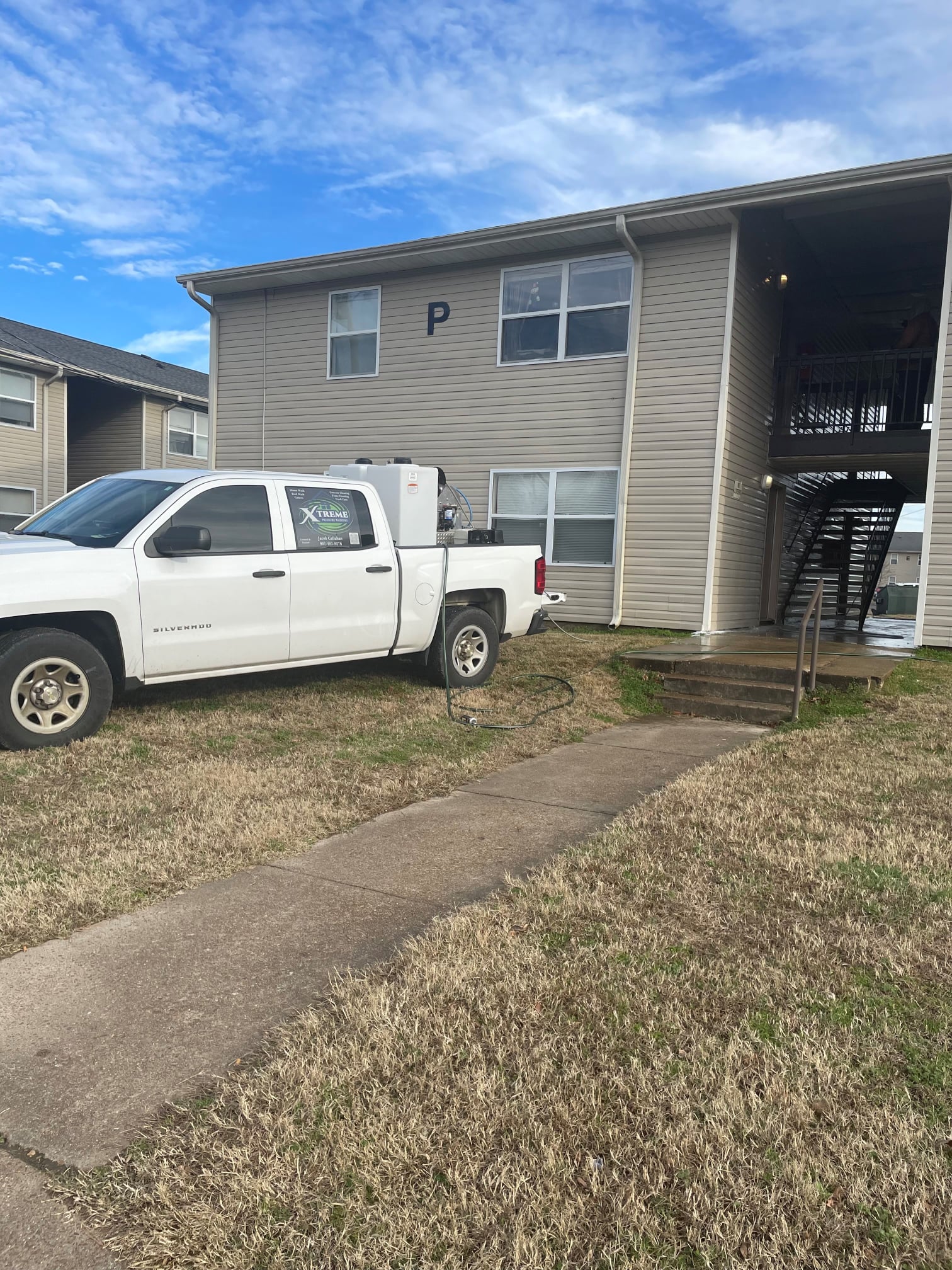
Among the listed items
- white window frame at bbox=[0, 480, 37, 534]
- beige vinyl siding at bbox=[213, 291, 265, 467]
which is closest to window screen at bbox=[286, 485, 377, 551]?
beige vinyl siding at bbox=[213, 291, 265, 467]

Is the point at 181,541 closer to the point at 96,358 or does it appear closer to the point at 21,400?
the point at 21,400

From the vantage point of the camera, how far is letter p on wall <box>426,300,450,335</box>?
14102 millimetres

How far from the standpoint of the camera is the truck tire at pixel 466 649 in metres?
8.26

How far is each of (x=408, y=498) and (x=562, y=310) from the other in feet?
20.3

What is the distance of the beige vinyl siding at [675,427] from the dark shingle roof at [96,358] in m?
16.5

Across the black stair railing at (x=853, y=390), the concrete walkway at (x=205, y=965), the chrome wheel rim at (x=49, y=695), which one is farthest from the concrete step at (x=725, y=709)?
the black stair railing at (x=853, y=390)

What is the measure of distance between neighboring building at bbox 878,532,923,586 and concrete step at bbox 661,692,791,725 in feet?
198

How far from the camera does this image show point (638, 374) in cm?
1269

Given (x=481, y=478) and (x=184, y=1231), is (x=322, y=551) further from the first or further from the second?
(x=481, y=478)

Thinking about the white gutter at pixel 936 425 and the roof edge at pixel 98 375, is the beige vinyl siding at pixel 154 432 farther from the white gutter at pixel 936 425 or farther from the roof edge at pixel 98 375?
the white gutter at pixel 936 425

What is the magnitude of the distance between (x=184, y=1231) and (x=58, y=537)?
5.35 m

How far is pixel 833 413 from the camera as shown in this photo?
639 inches

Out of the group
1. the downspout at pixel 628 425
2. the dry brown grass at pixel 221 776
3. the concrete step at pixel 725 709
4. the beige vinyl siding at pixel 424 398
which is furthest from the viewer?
the beige vinyl siding at pixel 424 398

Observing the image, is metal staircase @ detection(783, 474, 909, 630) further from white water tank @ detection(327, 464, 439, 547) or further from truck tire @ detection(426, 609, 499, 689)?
white water tank @ detection(327, 464, 439, 547)
